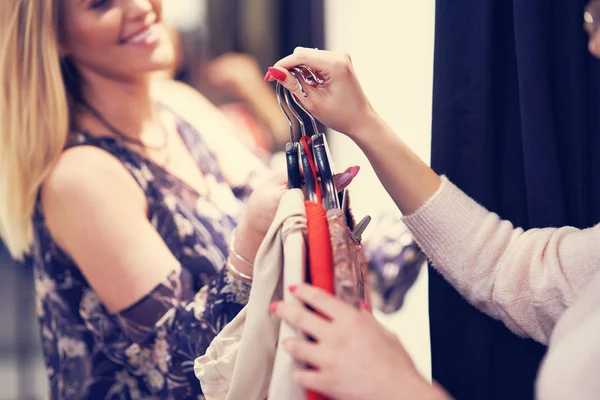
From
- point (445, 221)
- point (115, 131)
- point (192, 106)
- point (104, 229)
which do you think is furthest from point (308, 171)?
point (192, 106)

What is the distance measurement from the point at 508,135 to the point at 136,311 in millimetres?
723

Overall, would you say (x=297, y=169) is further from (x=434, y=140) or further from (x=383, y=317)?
(x=383, y=317)

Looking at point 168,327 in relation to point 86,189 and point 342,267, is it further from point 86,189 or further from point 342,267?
point 342,267

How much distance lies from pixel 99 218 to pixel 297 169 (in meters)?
0.51

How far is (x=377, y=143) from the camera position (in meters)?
0.86

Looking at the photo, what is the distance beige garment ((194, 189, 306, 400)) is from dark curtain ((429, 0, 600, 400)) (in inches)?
14.7

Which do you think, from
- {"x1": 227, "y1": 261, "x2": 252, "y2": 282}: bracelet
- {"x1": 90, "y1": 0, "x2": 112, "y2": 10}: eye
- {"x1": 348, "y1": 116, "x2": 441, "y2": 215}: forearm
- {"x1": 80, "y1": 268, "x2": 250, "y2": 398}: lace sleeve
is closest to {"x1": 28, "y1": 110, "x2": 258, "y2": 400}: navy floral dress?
{"x1": 80, "y1": 268, "x2": 250, "y2": 398}: lace sleeve

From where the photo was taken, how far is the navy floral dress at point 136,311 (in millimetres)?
1084

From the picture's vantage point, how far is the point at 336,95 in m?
0.83

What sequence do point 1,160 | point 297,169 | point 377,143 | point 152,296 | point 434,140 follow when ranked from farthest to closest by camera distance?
point 1,160, point 152,296, point 434,140, point 377,143, point 297,169

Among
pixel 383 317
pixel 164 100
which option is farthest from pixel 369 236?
pixel 164 100

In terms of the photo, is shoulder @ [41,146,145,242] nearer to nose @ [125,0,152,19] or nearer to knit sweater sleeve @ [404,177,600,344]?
nose @ [125,0,152,19]

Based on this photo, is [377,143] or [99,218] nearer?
[377,143]

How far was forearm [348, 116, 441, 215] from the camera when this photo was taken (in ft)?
2.82
